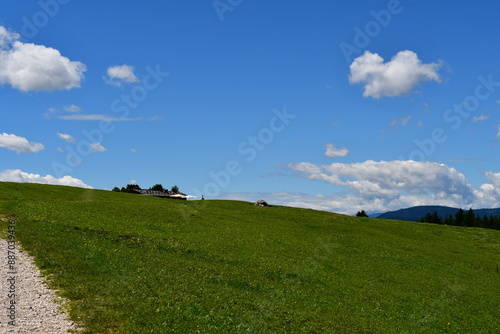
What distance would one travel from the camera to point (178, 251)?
121 feet

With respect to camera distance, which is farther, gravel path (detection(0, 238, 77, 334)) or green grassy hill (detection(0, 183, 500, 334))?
green grassy hill (detection(0, 183, 500, 334))

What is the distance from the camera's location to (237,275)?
3086 cm

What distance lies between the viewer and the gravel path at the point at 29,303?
56.1 ft

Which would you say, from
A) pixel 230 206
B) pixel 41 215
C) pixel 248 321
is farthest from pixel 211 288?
pixel 230 206

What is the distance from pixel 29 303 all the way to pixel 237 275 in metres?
15.2

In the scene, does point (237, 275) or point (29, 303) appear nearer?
point (29, 303)

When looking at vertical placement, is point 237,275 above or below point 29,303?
above

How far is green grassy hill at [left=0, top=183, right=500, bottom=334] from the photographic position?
20945 millimetres

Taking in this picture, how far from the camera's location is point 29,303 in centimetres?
1961

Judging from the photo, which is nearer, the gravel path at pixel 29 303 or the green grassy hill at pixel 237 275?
the gravel path at pixel 29 303

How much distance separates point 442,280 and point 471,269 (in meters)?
13.5

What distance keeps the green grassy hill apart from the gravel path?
832 mm

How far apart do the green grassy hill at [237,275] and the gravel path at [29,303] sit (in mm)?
832

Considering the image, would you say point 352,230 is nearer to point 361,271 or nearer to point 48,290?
point 361,271
